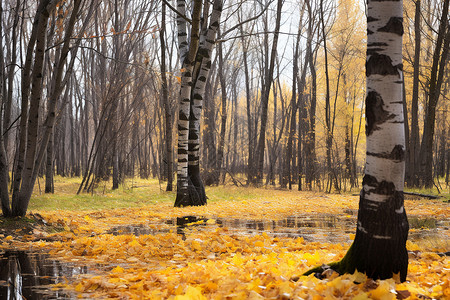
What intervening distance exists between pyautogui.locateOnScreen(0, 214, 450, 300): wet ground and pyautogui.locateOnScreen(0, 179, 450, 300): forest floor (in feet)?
0.06

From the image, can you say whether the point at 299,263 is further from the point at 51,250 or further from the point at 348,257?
the point at 51,250

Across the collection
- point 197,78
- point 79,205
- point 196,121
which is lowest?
point 79,205

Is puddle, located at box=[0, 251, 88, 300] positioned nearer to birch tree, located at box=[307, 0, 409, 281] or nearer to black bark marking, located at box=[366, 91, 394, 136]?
birch tree, located at box=[307, 0, 409, 281]

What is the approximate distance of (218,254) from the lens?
405 centimetres

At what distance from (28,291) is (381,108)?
8.91ft

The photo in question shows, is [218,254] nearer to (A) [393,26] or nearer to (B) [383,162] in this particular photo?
(B) [383,162]

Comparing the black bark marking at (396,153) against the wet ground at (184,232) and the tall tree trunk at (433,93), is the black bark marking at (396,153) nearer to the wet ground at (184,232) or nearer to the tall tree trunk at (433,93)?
the wet ground at (184,232)

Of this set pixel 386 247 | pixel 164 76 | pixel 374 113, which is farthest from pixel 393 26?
pixel 164 76

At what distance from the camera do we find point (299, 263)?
3004mm

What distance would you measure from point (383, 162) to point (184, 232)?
3.65m

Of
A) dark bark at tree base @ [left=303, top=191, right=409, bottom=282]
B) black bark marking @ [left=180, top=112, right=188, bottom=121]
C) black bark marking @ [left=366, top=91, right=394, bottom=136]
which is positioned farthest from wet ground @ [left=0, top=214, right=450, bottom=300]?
black bark marking @ [left=180, top=112, right=188, bottom=121]

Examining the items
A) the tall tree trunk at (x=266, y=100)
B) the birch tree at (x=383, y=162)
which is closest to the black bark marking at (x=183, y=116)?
the birch tree at (x=383, y=162)

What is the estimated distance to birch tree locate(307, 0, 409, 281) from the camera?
2.50 m

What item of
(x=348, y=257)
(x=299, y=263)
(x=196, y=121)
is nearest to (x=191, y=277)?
(x=299, y=263)
